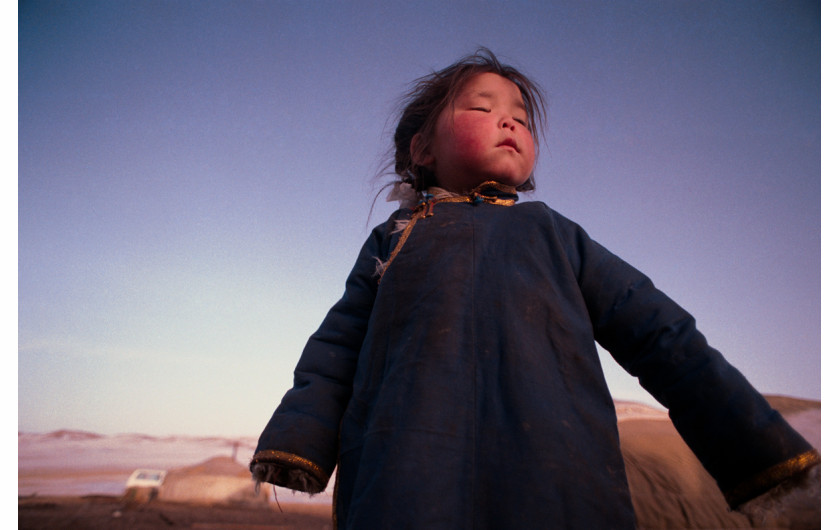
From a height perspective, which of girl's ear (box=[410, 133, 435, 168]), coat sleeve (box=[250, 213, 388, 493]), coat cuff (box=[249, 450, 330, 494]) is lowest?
coat cuff (box=[249, 450, 330, 494])

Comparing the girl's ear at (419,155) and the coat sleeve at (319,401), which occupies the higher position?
the girl's ear at (419,155)

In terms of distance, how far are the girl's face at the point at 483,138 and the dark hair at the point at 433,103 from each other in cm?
4

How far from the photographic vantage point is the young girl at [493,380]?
764mm

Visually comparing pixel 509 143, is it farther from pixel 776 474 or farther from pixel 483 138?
pixel 776 474

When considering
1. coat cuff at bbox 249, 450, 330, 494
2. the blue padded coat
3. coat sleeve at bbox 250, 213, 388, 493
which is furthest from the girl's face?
coat cuff at bbox 249, 450, 330, 494

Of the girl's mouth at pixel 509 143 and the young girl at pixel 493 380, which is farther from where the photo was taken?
the girl's mouth at pixel 509 143

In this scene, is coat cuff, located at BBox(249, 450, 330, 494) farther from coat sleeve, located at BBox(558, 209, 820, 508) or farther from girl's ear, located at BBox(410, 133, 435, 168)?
girl's ear, located at BBox(410, 133, 435, 168)

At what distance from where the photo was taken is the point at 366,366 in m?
0.97

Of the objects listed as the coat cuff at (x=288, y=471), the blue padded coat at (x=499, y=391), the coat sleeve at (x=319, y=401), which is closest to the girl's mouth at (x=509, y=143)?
the blue padded coat at (x=499, y=391)

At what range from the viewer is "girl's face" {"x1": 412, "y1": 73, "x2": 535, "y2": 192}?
119 cm

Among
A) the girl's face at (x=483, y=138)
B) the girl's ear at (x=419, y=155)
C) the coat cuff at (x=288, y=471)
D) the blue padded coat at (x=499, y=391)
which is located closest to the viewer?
the blue padded coat at (x=499, y=391)

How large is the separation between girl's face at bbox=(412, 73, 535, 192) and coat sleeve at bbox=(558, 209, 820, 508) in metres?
0.20

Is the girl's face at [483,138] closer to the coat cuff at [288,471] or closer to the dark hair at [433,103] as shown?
the dark hair at [433,103]

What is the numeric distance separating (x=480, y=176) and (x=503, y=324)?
1.37 feet
